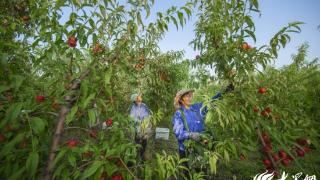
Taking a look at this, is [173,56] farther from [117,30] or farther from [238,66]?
[117,30]

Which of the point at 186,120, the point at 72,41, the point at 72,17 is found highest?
the point at 72,17

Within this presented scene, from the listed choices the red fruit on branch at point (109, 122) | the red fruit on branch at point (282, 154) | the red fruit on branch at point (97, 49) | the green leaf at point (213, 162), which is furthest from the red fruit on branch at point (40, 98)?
the red fruit on branch at point (282, 154)

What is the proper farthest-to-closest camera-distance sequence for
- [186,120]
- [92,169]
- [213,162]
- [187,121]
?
1. [187,121]
2. [186,120]
3. [213,162]
4. [92,169]

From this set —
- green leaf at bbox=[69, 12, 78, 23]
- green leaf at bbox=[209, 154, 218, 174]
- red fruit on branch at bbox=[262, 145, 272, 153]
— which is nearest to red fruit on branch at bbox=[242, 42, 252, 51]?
red fruit on branch at bbox=[262, 145, 272, 153]

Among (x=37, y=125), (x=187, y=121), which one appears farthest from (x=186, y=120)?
(x=37, y=125)

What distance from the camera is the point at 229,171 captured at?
5422mm

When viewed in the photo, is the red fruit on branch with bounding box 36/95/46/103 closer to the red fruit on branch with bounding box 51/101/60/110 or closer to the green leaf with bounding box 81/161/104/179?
the red fruit on branch with bounding box 51/101/60/110

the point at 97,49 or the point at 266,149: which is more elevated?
the point at 97,49

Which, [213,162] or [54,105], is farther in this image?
[213,162]

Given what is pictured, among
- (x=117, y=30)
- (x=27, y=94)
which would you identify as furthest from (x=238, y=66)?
(x=27, y=94)

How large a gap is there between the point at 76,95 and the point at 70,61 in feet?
0.78

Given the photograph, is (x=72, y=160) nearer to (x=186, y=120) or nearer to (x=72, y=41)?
(x=72, y=41)

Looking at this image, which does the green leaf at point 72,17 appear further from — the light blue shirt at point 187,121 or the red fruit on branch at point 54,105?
the light blue shirt at point 187,121

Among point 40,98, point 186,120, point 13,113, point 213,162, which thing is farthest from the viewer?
point 186,120
